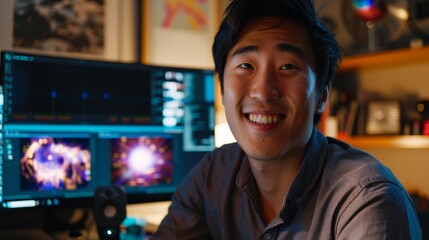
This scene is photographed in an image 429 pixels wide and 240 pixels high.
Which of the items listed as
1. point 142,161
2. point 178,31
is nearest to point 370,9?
point 178,31

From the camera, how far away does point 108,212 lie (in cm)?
134

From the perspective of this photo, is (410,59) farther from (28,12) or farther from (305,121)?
(28,12)

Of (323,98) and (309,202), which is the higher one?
(323,98)

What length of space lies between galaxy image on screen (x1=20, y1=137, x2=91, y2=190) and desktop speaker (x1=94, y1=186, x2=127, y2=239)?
0.43 ft

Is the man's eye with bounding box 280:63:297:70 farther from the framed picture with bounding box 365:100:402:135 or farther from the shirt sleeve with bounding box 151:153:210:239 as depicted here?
the framed picture with bounding box 365:100:402:135

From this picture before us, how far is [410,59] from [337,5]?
1.85 feet

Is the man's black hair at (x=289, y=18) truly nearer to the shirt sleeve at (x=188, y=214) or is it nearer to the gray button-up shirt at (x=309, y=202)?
the gray button-up shirt at (x=309, y=202)

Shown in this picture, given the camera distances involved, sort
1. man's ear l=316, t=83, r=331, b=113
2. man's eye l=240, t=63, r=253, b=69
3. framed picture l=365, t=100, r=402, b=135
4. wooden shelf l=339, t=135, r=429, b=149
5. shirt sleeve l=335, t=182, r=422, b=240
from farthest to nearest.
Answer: framed picture l=365, t=100, r=402, b=135, wooden shelf l=339, t=135, r=429, b=149, man's ear l=316, t=83, r=331, b=113, man's eye l=240, t=63, r=253, b=69, shirt sleeve l=335, t=182, r=422, b=240

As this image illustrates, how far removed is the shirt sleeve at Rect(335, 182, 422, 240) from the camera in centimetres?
89

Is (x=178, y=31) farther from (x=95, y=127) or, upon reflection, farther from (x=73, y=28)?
(x=95, y=127)

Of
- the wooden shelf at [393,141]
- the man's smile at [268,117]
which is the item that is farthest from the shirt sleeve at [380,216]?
the wooden shelf at [393,141]

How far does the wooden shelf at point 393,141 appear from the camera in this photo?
2.34m

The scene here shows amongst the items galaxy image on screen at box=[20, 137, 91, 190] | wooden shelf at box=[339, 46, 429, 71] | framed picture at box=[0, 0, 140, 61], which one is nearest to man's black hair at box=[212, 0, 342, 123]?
galaxy image on screen at box=[20, 137, 91, 190]

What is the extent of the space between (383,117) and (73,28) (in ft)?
5.62
